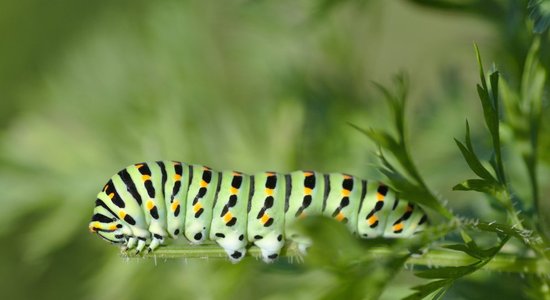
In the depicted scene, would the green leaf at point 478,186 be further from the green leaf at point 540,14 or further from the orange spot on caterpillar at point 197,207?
the orange spot on caterpillar at point 197,207

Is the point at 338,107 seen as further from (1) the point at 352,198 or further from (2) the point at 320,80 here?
(1) the point at 352,198

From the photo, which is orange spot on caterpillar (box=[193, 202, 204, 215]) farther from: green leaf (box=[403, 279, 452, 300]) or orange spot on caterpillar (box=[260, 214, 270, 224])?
green leaf (box=[403, 279, 452, 300])

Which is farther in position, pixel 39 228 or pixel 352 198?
pixel 39 228

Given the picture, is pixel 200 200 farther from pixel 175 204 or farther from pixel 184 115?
pixel 184 115

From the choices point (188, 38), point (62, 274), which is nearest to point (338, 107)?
point (188, 38)

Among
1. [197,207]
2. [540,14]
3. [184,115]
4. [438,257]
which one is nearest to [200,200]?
[197,207]

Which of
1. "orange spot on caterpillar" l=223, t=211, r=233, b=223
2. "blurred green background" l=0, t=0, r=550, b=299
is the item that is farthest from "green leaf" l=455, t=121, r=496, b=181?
"blurred green background" l=0, t=0, r=550, b=299
